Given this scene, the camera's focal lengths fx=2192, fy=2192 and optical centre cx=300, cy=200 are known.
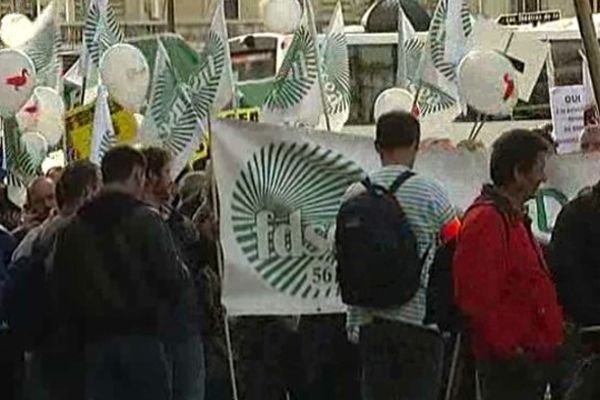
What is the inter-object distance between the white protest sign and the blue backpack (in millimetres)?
6371

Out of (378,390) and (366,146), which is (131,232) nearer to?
(378,390)

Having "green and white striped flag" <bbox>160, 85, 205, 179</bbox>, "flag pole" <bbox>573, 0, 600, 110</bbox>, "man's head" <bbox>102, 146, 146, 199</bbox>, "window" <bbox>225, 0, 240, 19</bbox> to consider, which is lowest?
"window" <bbox>225, 0, 240, 19</bbox>

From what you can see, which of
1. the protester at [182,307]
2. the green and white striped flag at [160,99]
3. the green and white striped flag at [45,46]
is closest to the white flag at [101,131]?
the green and white striped flag at [160,99]

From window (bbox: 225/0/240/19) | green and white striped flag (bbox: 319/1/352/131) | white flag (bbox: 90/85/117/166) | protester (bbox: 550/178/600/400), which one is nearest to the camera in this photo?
protester (bbox: 550/178/600/400)

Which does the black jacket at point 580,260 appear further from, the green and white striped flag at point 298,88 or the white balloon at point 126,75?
the white balloon at point 126,75

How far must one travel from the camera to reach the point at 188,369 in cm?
1106

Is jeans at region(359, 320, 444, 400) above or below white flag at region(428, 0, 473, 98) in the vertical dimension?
below

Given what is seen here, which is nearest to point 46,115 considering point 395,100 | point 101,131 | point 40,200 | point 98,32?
point 98,32

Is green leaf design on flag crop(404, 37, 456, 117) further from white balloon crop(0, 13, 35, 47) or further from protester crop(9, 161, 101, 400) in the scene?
protester crop(9, 161, 101, 400)

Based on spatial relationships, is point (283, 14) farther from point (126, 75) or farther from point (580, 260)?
point (580, 260)

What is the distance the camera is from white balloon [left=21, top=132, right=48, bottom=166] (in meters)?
19.1

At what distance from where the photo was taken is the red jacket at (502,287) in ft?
31.7

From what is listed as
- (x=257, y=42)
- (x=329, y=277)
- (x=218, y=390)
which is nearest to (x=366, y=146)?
(x=329, y=277)

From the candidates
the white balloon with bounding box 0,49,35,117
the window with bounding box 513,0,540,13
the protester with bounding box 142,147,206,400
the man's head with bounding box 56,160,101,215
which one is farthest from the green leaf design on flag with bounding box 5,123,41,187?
the window with bounding box 513,0,540,13
